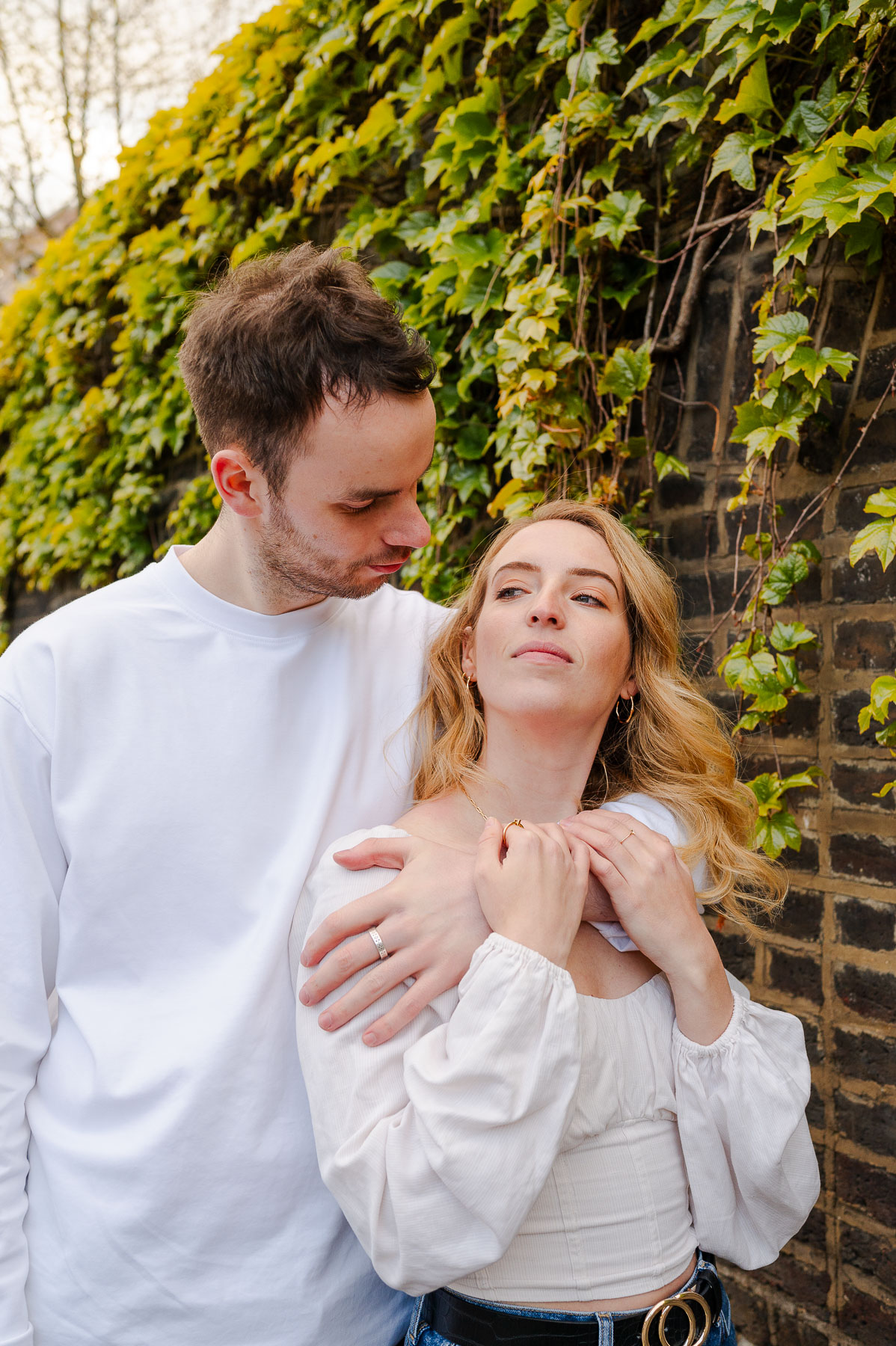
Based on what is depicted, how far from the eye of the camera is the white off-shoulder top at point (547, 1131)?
1.12 meters

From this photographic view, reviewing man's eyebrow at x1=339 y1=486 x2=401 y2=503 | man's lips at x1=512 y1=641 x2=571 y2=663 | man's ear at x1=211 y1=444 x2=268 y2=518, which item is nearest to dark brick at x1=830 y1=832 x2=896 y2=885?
man's lips at x1=512 y1=641 x2=571 y2=663

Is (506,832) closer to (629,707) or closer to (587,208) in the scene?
(629,707)

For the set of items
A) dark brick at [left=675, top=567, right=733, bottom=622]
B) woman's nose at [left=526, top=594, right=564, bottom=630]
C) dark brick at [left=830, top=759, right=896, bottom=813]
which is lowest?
dark brick at [left=830, top=759, right=896, bottom=813]

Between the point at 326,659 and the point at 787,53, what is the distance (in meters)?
1.56

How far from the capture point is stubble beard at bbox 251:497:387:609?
60.0 inches

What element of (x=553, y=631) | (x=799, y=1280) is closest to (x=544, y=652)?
(x=553, y=631)

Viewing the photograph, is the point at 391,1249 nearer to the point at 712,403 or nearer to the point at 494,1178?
the point at 494,1178

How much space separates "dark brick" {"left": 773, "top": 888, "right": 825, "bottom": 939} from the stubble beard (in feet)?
3.65

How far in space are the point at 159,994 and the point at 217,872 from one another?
20 cm

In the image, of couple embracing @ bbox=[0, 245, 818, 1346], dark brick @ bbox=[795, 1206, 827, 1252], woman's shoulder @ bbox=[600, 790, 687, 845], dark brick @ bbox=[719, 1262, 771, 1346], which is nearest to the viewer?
couple embracing @ bbox=[0, 245, 818, 1346]

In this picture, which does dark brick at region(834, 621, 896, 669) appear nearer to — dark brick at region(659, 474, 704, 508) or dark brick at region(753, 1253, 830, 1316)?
dark brick at region(659, 474, 704, 508)

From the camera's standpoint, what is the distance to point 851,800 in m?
1.95

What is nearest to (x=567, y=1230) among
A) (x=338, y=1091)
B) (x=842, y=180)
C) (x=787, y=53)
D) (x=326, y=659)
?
(x=338, y=1091)

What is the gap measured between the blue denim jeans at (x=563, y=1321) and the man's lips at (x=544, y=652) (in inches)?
36.1
